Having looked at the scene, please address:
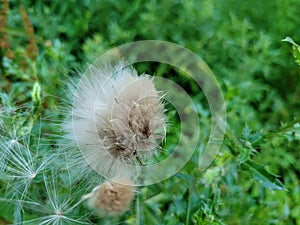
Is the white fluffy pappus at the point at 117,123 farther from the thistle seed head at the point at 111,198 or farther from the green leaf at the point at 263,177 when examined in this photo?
the green leaf at the point at 263,177

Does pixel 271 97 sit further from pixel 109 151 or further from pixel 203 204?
pixel 109 151

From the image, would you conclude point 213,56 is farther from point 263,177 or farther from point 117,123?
point 117,123

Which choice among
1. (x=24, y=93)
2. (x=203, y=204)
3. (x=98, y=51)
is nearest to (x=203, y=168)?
(x=203, y=204)

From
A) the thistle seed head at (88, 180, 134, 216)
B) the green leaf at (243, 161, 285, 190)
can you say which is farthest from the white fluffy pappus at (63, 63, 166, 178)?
the green leaf at (243, 161, 285, 190)

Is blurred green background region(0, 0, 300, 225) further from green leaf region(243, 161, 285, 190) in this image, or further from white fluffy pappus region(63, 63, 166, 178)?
white fluffy pappus region(63, 63, 166, 178)

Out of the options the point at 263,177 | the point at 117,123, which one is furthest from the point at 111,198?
the point at 263,177

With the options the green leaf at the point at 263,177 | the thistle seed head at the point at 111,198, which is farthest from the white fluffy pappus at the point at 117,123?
the green leaf at the point at 263,177

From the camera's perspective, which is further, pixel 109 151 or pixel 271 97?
pixel 271 97
